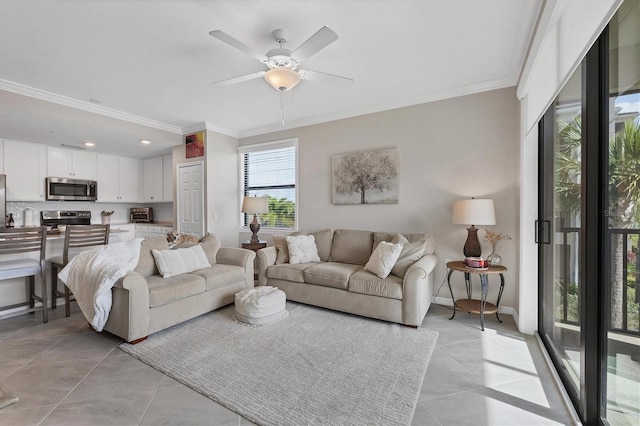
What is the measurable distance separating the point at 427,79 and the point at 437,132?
26.3 inches

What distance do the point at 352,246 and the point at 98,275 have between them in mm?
2714

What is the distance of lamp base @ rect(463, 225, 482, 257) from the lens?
311 cm

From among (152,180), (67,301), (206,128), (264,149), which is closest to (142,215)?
(152,180)

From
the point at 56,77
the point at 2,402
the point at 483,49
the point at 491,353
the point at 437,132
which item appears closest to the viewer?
the point at 2,402

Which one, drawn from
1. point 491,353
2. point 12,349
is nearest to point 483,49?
point 491,353

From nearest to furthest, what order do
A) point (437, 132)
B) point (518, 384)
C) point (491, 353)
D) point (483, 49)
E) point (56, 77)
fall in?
point (518, 384) → point (491, 353) → point (483, 49) → point (56, 77) → point (437, 132)

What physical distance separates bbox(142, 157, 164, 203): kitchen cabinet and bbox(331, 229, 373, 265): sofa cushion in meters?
4.18

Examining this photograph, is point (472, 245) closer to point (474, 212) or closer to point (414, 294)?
point (474, 212)

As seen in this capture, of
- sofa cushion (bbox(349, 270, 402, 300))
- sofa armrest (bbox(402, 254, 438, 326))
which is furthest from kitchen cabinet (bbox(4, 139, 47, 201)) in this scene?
sofa armrest (bbox(402, 254, 438, 326))

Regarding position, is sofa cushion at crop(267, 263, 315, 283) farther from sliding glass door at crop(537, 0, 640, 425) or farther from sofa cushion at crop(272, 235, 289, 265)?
sliding glass door at crop(537, 0, 640, 425)

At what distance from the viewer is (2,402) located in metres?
0.94

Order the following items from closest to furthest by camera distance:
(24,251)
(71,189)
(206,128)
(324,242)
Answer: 1. (24,251)
2. (324,242)
3. (206,128)
4. (71,189)

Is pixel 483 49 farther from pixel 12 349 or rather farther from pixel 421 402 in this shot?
pixel 12 349

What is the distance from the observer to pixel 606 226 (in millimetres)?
1434
